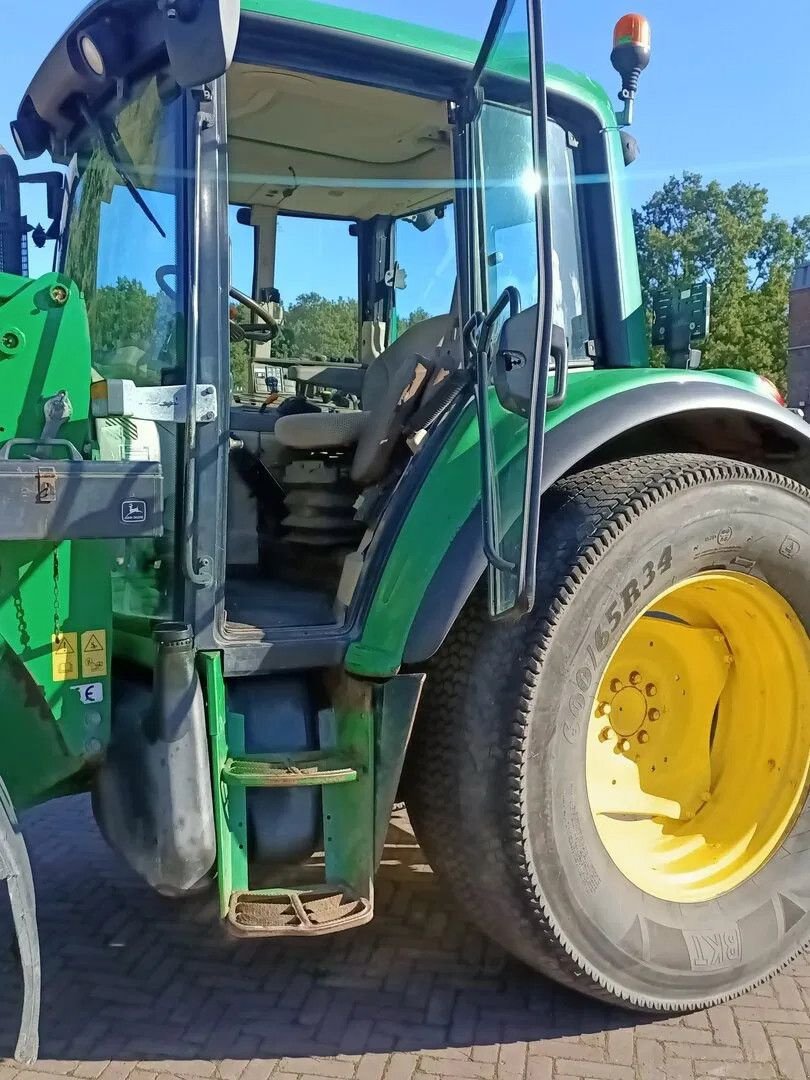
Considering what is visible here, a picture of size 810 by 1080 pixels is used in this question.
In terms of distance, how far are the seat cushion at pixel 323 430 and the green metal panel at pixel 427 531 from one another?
41 centimetres

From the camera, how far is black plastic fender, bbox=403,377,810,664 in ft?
A: 7.00

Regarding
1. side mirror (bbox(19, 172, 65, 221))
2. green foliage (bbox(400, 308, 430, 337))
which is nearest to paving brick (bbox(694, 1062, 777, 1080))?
green foliage (bbox(400, 308, 430, 337))

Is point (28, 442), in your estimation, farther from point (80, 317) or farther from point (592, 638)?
point (592, 638)

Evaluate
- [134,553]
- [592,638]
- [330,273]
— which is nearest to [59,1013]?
[134,553]

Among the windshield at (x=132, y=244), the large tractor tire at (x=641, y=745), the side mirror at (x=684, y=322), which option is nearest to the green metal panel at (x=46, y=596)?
the windshield at (x=132, y=244)

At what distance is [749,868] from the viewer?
2.64m

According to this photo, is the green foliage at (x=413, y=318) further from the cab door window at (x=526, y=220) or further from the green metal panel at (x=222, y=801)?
the green metal panel at (x=222, y=801)

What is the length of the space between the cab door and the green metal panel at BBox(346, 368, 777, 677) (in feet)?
0.23

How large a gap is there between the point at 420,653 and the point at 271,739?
0.44m

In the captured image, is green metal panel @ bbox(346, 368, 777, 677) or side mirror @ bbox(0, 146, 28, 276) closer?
green metal panel @ bbox(346, 368, 777, 677)

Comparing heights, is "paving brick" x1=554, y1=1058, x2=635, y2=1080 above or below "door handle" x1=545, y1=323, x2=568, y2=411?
below

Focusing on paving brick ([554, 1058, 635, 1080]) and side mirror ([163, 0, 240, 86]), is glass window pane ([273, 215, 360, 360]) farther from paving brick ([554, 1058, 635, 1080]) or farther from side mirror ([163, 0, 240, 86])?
paving brick ([554, 1058, 635, 1080])

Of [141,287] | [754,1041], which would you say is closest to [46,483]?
→ [141,287]

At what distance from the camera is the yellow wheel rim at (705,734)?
2.65m
